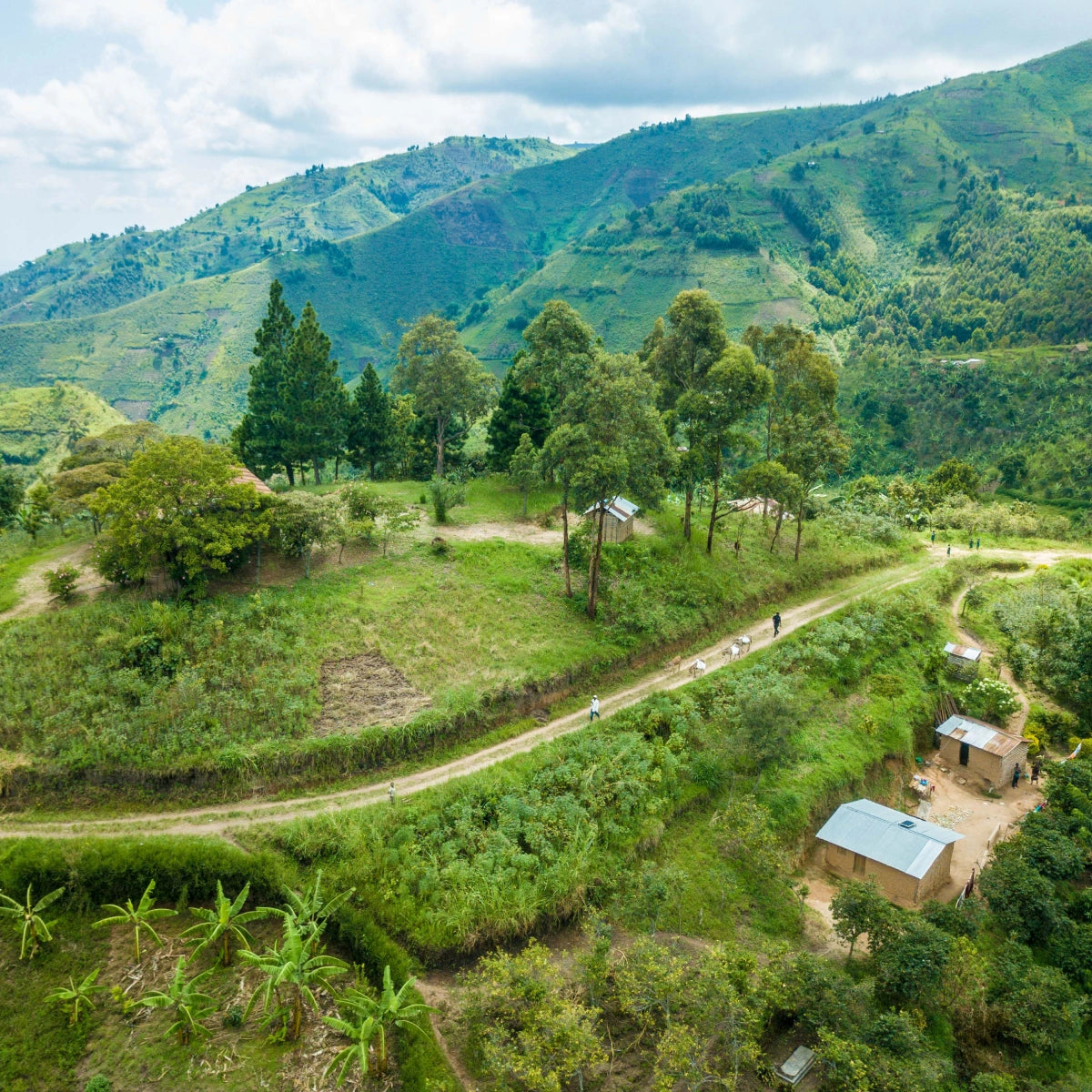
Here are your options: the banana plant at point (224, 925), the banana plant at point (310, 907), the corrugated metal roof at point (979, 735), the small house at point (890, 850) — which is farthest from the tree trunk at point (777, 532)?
the banana plant at point (224, 925)

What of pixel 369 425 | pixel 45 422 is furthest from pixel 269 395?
pixel 45 422

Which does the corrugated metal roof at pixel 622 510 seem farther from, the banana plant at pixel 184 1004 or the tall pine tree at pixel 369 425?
the banana plant at pixel 184 1004

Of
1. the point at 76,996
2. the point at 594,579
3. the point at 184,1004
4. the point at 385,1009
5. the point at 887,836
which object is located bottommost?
the point at 887,836

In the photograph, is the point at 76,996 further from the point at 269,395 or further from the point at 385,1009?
the point at 269,395

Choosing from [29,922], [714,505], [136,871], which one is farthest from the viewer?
[714,505]

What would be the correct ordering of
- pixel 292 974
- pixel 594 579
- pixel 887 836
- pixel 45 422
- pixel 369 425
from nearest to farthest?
pixel 292 974
pixel 887 836
pixel 594 579
pixel 369 425
pixel 45 422
